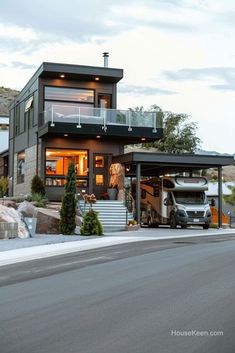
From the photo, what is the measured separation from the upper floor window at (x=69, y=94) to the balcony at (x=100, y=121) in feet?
2.42

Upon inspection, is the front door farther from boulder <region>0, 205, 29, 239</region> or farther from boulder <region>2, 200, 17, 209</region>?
boulder <region>0, 205, 29, 239</region>

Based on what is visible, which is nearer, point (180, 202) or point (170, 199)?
point (180, 202)

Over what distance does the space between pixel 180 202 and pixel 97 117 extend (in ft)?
22.0

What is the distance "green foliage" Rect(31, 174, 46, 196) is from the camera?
34.3 m

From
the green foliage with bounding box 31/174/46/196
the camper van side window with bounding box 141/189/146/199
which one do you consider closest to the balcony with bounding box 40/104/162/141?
the green foliage with bounding box 31/174/46/196

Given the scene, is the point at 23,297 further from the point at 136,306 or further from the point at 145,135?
the point at 145,135

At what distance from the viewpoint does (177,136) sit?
6531 centimetres

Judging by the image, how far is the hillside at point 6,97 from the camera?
12320 cm

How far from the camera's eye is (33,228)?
2472cm

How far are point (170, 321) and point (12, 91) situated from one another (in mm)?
134070

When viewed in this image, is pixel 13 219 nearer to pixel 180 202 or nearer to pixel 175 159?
pixel 180 202

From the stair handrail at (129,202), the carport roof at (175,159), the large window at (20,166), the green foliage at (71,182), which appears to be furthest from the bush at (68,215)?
the large window at (20,166)

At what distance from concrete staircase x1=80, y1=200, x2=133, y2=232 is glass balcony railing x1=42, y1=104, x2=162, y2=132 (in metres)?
4.45

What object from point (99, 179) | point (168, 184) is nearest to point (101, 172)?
point (99, 179)
